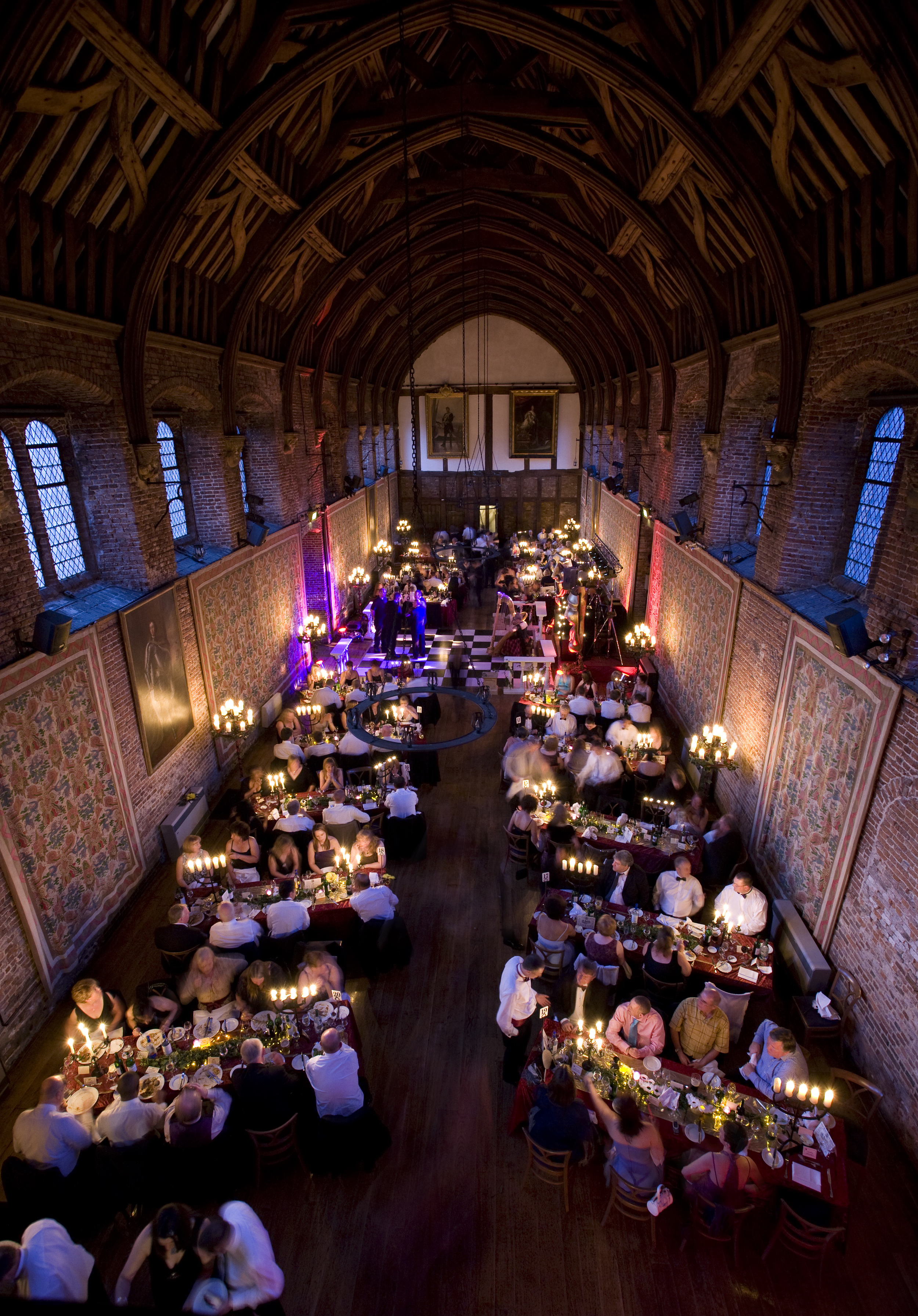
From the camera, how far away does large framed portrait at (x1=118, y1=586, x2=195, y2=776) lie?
8086 mm

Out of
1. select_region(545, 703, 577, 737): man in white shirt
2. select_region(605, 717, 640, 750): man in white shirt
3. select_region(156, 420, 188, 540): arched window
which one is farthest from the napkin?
select_region(156, 420, 188, 540): arched window

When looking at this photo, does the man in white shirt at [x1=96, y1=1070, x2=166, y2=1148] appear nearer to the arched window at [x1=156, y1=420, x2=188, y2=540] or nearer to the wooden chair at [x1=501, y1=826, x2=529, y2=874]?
the wooden chair at [x1=501, y1=826, x2=529, y2=874]

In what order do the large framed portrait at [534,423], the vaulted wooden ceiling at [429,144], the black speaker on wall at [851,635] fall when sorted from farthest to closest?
1. the large framed portrait at [534,423]
2. the black speaker on wall at [851,635]
3. the vaulted wooden ceiling at [429,144]

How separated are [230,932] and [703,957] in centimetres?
438

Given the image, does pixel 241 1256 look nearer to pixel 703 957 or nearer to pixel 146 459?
pixel 703 957

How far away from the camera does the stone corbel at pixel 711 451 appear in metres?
9.96

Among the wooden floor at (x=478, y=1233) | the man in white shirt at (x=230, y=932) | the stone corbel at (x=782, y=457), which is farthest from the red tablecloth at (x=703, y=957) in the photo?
the stone corbel at (x=782, y=457)

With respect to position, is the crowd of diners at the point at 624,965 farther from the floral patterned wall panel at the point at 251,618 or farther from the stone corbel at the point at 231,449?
the stone corbel at the point at 231,449

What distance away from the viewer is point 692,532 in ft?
35.2

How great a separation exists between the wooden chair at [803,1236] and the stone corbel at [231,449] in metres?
10.6

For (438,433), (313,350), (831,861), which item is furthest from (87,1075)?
(438,433)

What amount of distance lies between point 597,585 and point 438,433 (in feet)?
39.8

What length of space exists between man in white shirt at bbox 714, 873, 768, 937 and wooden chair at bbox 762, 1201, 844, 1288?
7.39 ft

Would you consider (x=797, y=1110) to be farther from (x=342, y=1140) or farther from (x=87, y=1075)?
(x=87, y=1075)
